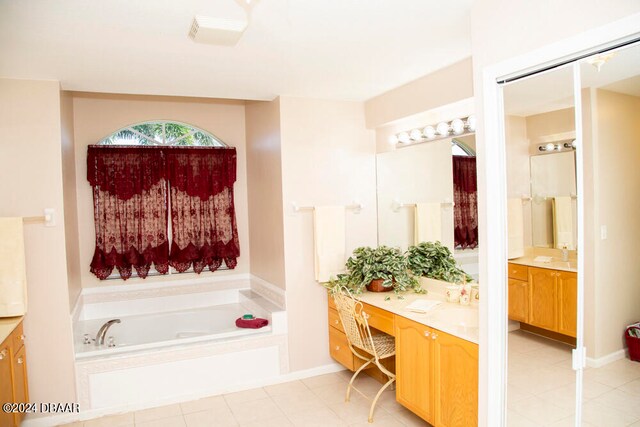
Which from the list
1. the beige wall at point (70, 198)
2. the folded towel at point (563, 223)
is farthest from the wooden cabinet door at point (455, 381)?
the beige wall at point (70, 198)

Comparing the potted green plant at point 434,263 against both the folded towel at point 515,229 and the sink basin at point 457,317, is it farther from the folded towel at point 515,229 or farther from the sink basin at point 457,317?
the folded towel at point 515,229

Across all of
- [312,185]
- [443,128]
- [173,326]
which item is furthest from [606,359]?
[173,326]

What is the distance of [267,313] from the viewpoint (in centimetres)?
390

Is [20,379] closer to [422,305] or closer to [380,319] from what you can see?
[380,319]

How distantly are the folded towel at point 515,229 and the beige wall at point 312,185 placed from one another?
6.70 feet

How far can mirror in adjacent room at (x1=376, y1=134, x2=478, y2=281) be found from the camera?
3152mm

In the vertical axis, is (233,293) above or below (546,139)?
below

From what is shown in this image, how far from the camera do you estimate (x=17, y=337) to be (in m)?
2.87

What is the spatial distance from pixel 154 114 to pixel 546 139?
3.68m

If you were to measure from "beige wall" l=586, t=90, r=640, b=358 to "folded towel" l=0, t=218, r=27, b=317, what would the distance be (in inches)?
129

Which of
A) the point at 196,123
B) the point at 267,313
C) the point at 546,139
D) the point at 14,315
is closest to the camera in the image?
the point at 546,139

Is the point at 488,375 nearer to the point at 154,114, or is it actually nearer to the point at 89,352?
the point at 89,352

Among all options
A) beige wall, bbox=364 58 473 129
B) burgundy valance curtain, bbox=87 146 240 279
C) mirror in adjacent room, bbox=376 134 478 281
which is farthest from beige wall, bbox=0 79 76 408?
mirror in adjacent room, bbox=376 134 478 281

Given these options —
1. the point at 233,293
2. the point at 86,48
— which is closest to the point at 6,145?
the point at 86,48
